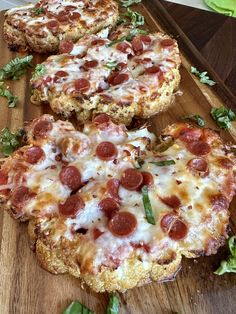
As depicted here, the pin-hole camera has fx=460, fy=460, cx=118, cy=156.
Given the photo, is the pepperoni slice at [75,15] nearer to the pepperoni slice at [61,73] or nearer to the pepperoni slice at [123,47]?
the pepperoni slice at [123,47]

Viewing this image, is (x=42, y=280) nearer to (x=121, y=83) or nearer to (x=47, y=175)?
(x=47, y=175)

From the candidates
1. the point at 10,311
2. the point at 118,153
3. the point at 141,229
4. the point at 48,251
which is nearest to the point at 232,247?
the point at 141,229

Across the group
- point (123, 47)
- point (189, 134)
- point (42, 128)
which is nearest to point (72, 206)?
point (42, 128)

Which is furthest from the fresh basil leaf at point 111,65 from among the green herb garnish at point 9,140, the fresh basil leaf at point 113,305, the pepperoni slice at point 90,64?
the fresh basil leaf at point 113,305

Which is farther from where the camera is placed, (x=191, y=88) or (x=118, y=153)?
(x=191, y=88)

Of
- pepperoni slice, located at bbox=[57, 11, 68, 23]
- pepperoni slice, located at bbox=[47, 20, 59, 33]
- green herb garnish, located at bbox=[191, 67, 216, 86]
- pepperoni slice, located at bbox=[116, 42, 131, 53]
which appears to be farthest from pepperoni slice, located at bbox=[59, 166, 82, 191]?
pepperoni slice, located at bbox=[57, 11, 68, 23]

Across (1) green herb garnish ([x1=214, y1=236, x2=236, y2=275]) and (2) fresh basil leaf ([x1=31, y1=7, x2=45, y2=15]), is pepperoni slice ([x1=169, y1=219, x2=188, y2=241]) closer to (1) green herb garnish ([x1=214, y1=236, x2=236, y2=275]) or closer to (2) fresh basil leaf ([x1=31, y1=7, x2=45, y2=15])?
(1) green herb garnish ([x1=214, y1=236, x2=236, y2=275])

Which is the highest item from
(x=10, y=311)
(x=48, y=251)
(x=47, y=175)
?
(x=47, y=175)
